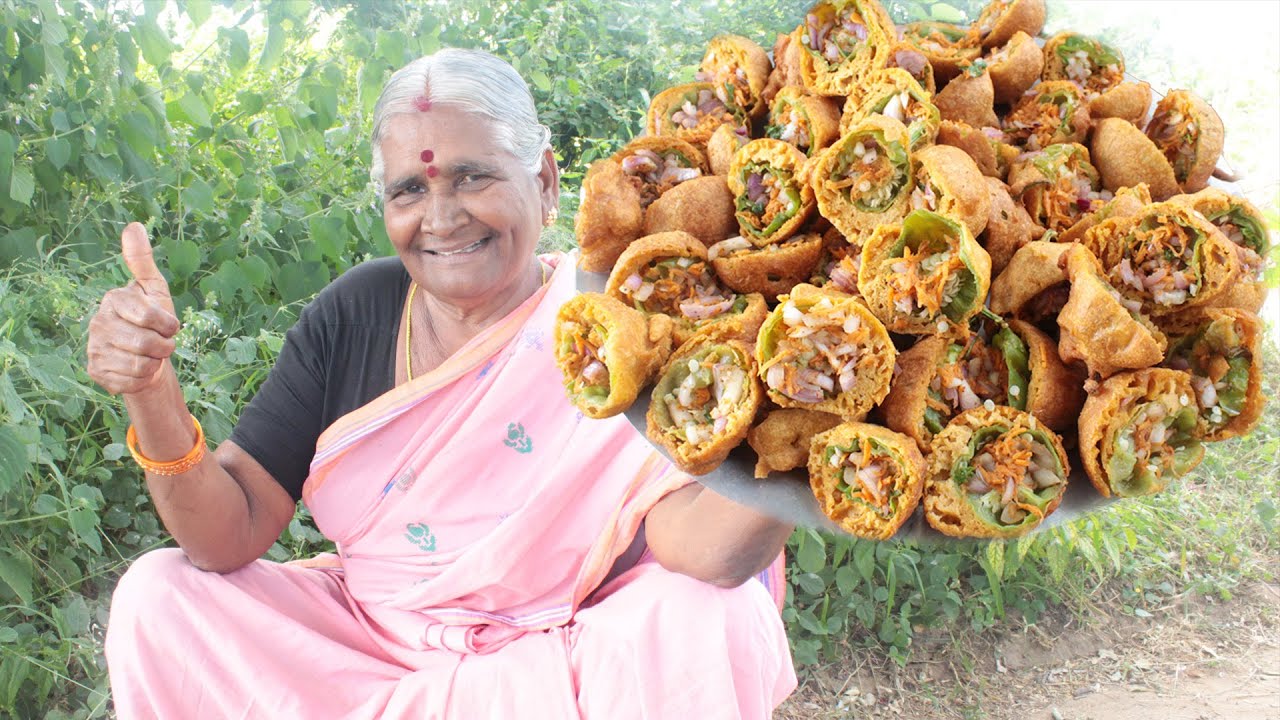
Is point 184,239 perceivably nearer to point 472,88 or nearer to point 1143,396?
point 472,88

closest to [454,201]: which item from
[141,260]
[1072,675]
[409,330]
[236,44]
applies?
[409,330]

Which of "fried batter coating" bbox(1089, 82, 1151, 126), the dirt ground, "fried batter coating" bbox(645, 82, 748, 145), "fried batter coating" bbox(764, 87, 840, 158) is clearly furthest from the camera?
the dirt ground

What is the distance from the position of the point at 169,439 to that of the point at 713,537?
0.97 meters

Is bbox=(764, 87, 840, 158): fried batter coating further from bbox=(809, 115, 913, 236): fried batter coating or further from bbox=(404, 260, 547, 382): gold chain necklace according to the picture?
bbox=(404, 260, 547, 382): gold chain necklace

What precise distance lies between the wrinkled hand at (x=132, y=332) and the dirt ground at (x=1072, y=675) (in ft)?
6.74

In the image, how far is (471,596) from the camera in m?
2.06

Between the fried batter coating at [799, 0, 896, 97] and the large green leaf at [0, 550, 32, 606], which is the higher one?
the fried batter coating at [799, 0, 896, 97]

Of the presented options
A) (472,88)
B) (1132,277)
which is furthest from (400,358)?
(1132,277)

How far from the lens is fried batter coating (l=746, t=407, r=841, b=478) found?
1.22m

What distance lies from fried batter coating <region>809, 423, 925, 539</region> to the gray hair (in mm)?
1069

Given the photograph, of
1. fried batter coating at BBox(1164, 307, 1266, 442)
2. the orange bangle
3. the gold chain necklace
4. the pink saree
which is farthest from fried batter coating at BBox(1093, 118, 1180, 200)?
the orange bangle

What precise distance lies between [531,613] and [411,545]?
282 mm

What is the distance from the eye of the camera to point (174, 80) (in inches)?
117

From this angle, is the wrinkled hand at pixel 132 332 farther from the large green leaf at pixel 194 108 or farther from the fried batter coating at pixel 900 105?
the large green leaf at pixel 194 108
